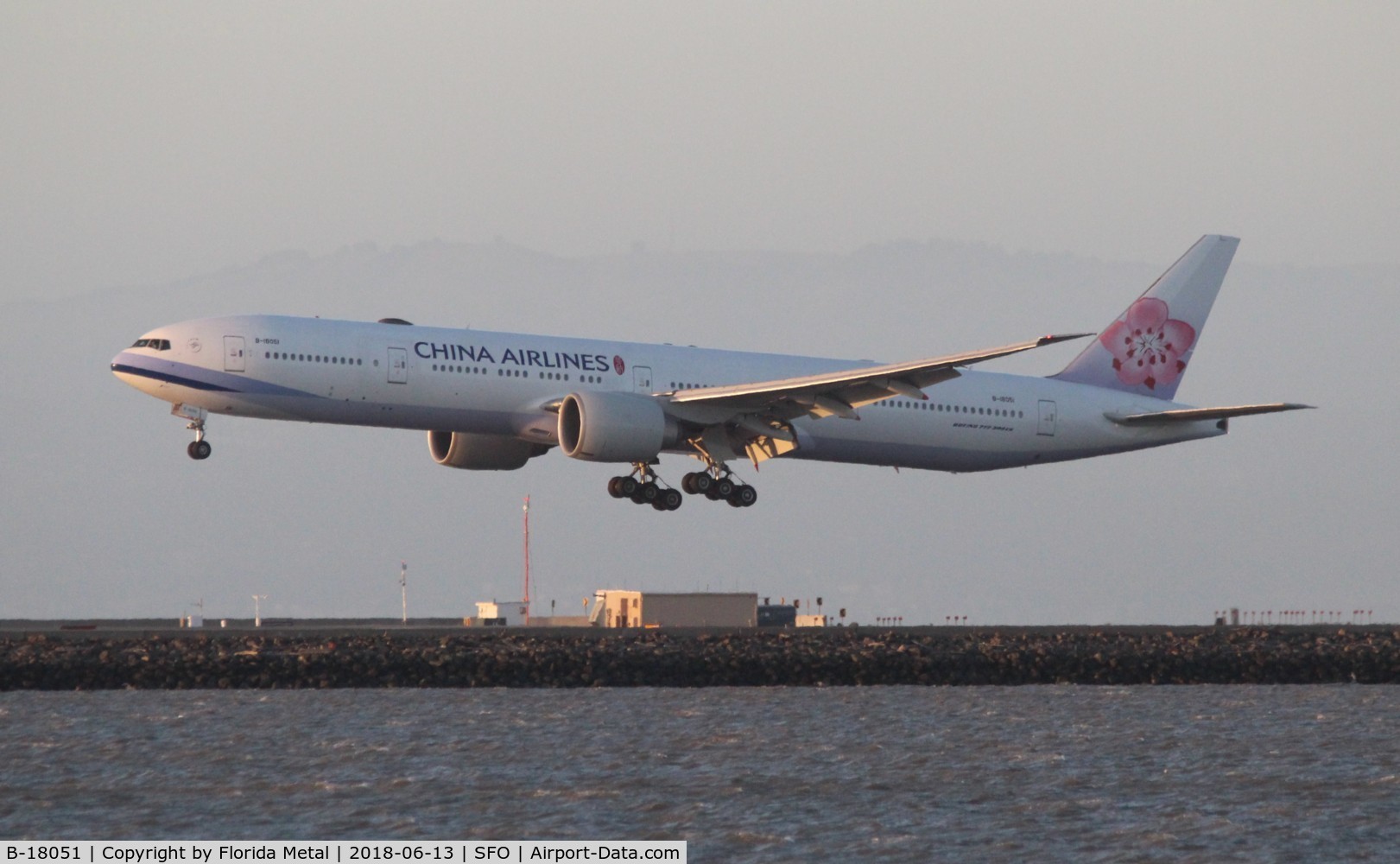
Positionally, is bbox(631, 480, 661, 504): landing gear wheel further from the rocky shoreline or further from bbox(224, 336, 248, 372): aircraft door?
bbox(224, 336, 248, 372): aircraft door

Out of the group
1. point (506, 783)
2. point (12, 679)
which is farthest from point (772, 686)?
point (12, 679)

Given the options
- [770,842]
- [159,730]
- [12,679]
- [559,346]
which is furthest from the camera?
[559,346]

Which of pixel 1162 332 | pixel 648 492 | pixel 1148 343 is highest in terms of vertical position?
pixel 1162 332

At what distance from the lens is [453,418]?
50.0m

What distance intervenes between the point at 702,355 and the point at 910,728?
1365 cm

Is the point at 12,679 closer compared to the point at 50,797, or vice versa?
the point at 50,797

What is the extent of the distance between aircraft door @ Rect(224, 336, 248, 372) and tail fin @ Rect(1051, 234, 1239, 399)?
2549cm

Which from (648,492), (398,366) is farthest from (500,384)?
(648,492)

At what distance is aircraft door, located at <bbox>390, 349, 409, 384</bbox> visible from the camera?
1922 inches

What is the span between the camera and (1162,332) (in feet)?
211

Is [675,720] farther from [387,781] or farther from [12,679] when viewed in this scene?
[12,679]

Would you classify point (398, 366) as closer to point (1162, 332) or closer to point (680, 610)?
point (680, 610)
